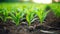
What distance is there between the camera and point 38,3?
3182 mm

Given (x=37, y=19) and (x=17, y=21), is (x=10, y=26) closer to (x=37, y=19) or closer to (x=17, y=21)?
(x=17, y=21)

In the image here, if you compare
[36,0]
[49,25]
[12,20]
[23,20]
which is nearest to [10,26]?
[12,20]

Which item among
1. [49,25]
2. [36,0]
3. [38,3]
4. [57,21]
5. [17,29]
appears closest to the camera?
[17,29]

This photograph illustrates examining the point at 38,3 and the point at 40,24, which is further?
the point at 38,3

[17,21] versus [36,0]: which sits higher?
[36,0]

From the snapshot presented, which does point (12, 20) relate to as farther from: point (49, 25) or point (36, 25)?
point (49, 25)

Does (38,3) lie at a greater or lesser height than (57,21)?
greater

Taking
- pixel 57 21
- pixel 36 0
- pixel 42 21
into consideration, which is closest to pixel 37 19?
pixel 42 21

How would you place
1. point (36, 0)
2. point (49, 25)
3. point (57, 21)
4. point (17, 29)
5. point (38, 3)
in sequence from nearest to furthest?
point (17, 29)
point (49, 25)
point (57, 21)
point (36, 0)
point (38, 3)

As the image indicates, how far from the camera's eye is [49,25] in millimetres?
2145

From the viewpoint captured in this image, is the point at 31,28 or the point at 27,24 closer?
the point at 31,28

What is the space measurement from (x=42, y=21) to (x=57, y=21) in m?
0.29

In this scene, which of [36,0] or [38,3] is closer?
[36,0]

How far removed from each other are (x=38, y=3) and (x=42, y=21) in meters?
1.09
